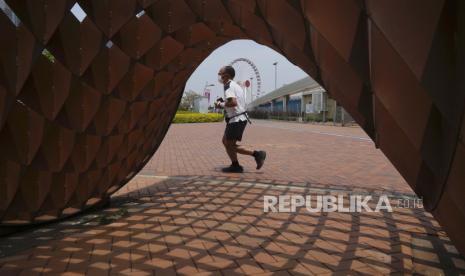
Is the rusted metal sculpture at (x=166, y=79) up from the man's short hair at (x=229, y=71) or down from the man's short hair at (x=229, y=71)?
down

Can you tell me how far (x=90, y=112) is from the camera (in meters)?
3.19

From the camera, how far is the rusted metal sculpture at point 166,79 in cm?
130

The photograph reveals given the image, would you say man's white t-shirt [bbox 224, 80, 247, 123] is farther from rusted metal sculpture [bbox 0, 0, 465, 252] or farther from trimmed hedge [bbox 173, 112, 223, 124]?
trimmed hedge [bbox 173, 112, 223, 124]

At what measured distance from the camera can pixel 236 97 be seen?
239 inches

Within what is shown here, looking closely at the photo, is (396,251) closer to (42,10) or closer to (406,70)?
(406,70)

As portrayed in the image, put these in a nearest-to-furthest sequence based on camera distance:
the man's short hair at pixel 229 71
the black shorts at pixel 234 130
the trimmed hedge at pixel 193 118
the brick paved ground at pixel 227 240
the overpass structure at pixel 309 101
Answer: the brick paved ground at pixel 227 240, the black shorts at pixel 234 130, the man's short hair at pixel 229 71, the overpass structure at pixel 309 101, the trimmed hedge at pixel 193 118

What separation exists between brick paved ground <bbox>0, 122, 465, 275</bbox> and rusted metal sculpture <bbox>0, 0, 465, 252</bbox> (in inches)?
16.9

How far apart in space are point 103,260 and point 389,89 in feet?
7.94

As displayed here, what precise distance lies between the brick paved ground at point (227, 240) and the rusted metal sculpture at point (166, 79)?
0.43m

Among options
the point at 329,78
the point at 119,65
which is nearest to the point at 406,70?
the point at 329,78

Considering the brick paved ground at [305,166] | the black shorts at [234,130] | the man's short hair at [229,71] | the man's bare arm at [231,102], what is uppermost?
the man's short hair at [229,71]

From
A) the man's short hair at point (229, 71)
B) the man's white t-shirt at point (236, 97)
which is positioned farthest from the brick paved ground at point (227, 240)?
the man's short hair at point (229, 71)

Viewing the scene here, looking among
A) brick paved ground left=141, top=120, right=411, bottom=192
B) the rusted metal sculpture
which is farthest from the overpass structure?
the rusted metal sculpture

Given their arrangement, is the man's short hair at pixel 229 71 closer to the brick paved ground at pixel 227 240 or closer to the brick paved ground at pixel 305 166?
the brick paved ground at pixel 305 166
